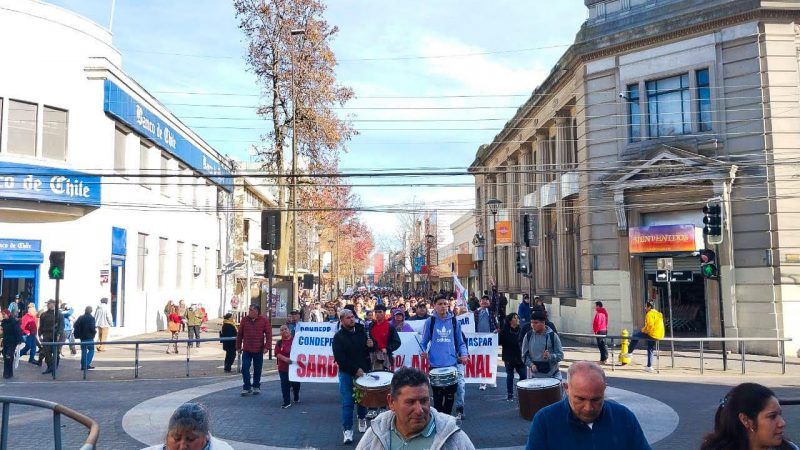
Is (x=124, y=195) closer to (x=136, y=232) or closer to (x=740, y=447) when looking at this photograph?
(x=136, y=232)

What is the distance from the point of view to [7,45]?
23422mm

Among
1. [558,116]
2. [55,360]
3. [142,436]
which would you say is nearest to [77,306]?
[55,360]

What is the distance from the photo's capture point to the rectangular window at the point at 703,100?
76.7ft

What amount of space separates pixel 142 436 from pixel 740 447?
28.6 ft

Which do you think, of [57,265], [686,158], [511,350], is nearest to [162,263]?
[57,265]

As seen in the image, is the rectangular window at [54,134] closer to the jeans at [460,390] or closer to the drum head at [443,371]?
the jeans at [460,390]

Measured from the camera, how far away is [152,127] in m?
31.0

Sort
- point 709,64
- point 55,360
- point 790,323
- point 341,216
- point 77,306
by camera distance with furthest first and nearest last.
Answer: point 341,216 → point 77,306 → point 709,64 → point 790,323 → point 55,360

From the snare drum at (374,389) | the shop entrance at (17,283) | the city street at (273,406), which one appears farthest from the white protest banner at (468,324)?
the shop entrance at (17,283)

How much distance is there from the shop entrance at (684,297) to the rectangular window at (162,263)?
22.9 meters

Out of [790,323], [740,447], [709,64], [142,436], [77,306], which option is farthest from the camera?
[77,306]

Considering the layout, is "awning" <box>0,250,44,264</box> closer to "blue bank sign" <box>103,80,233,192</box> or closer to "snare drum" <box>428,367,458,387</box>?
"blue bank sign" <box>103,80,233,192</box>

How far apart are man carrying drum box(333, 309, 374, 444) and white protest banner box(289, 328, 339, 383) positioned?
3111mm

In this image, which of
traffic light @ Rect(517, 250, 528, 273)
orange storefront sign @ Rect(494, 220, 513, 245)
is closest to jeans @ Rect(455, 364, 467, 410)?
traffic light @ Rect(517, 250, 528, 273)
